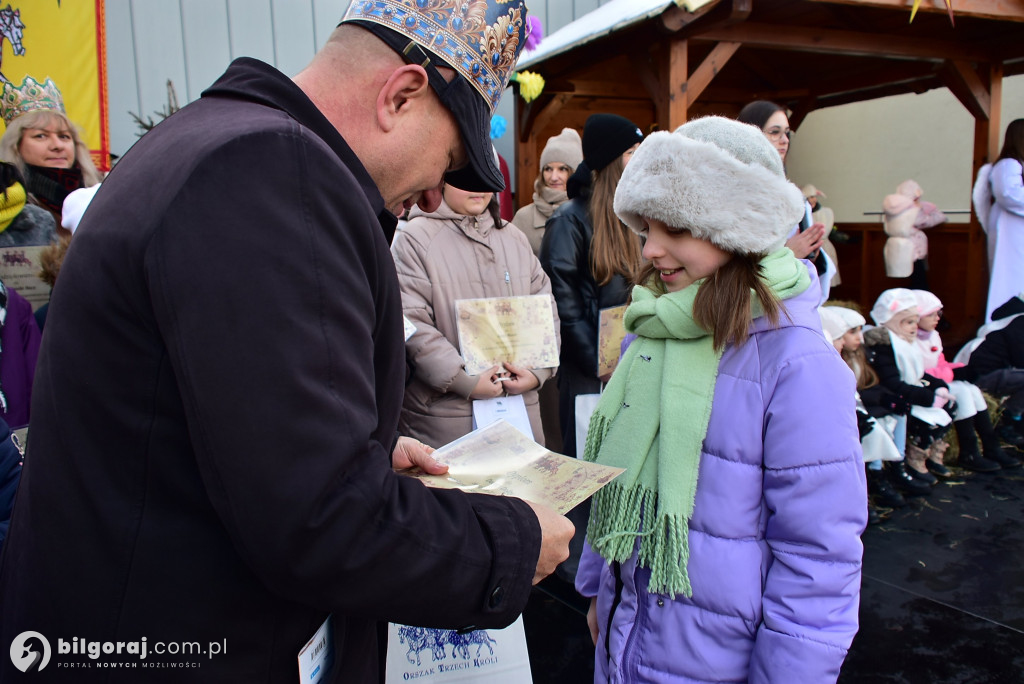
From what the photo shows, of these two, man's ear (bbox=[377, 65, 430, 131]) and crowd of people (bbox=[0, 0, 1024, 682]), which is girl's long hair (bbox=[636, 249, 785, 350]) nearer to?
crowd of people (bbox=[0, 0, 1024, 682])

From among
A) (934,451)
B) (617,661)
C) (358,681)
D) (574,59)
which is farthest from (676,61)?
(358,681)

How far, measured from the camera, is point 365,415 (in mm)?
833

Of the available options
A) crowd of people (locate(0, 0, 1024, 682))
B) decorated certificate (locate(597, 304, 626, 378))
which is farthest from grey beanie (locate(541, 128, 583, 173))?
crowd of people (locate(0, 0, 1024, 682))

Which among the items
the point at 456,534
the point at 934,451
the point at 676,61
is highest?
the point at 676,61

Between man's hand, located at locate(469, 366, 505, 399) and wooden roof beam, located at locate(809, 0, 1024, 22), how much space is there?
4309 millimetres

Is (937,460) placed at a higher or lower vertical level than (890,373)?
lower

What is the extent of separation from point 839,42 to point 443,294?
530cm

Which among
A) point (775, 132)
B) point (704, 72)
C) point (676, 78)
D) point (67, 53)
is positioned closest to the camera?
point (775, 132)

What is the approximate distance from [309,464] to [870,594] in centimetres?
348

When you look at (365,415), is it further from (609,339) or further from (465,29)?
(609,339)

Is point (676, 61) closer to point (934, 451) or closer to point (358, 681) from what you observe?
point (934, 451)

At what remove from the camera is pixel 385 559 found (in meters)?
0.84

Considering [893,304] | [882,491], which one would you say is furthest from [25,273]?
[893,304]

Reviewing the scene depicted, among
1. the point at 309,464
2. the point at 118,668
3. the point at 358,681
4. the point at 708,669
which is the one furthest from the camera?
the point at 708,669
